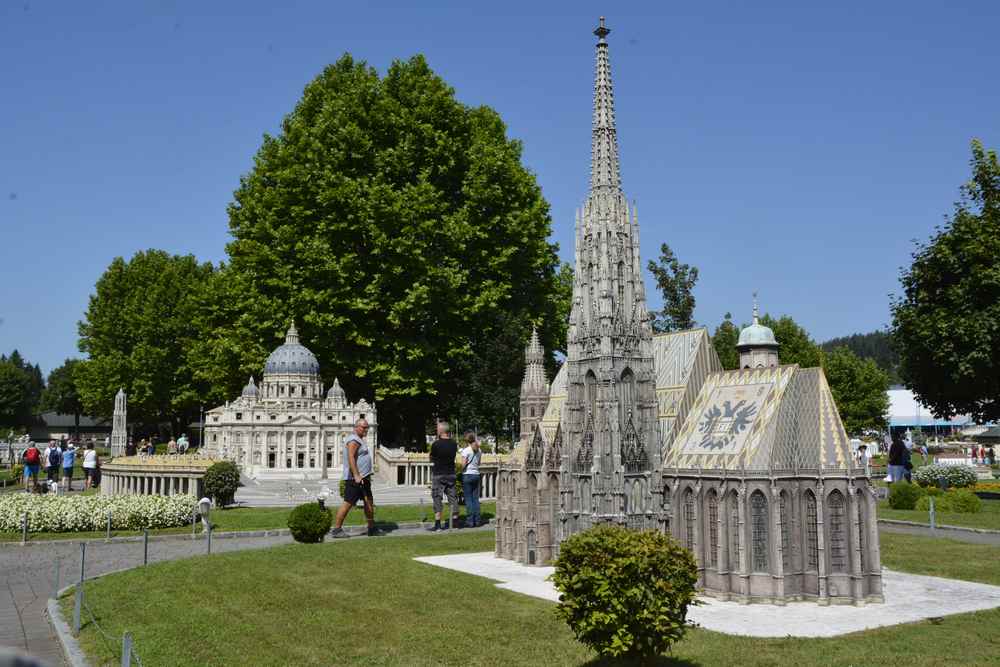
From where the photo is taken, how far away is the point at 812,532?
819 inches

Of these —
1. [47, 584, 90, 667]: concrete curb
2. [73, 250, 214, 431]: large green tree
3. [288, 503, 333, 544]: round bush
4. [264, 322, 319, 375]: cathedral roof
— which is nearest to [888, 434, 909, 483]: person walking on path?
[288, 503, 333, 544]: round bush

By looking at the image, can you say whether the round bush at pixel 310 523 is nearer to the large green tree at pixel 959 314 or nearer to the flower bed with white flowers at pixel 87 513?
the flower bed with white flowers at pixel 87 513

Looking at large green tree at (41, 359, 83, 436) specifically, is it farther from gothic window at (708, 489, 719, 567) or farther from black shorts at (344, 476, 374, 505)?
gothic window at (708, 489, 719, 567)

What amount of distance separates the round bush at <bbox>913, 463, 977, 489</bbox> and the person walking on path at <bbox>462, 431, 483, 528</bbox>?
89.9 ft

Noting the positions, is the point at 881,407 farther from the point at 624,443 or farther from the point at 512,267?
the point at 624,443

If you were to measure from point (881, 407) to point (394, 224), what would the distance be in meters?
68.6

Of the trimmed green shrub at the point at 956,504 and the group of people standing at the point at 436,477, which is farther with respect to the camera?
the trimmed green shrub at the point at 956,504

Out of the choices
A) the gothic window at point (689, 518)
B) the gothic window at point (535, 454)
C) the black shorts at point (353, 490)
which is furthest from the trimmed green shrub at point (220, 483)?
the gothic window at point (689, 518)

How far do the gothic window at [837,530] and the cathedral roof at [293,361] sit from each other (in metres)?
46.7

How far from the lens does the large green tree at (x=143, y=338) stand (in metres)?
82.9

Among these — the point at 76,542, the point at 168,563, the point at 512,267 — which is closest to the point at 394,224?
the point at 512,267

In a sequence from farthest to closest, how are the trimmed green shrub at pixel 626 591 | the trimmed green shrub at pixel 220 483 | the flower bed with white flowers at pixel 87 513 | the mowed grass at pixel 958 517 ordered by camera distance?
the trimmed green shrub at pixel 220 483 < the mowed grass at pixel 958 517 < the flower bed with white flowers at pixel 87 513 < the trimmed green shrub at pixel 626 591

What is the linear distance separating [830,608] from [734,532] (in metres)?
2.75

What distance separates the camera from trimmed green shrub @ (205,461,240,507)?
37500 mm
